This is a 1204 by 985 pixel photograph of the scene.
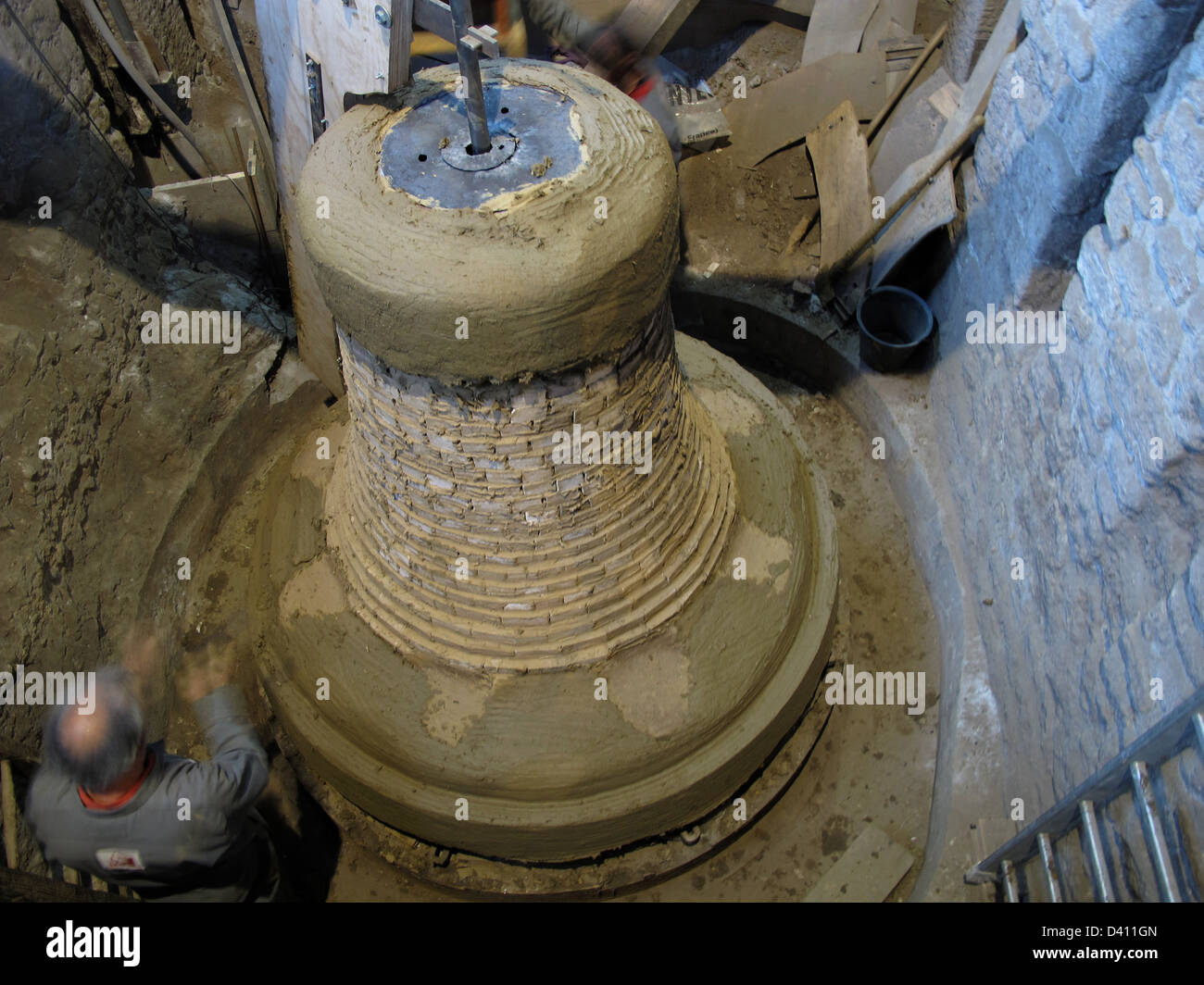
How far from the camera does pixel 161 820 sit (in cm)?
314

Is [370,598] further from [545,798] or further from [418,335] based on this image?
[418,335]

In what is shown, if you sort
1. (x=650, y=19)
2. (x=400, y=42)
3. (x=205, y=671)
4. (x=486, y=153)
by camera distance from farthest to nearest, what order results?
(x=650, y=19)
(x=205, y=671)
(x=400, y=42)
(x=486, y=153)

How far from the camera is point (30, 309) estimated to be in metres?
4.04

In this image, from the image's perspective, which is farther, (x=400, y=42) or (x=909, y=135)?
(x=909, y=135)

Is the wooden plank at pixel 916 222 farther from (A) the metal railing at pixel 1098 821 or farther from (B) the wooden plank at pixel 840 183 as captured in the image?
(A) the metal railing at pixel 1098 821

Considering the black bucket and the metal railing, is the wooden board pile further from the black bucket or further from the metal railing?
the metal railing

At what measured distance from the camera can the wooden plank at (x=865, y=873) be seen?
4.19 m

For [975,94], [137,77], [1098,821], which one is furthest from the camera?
[137,77]

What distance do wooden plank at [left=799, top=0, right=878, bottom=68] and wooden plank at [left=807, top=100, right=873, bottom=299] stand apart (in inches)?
33.7

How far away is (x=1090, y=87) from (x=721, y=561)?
8.06 ft

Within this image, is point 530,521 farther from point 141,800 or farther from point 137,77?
point 137,77

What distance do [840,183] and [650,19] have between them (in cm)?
181

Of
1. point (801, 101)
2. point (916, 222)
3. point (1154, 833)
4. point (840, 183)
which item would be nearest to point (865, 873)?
point (1154, 833)

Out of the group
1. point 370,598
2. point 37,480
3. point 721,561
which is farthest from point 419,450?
point 37,480
